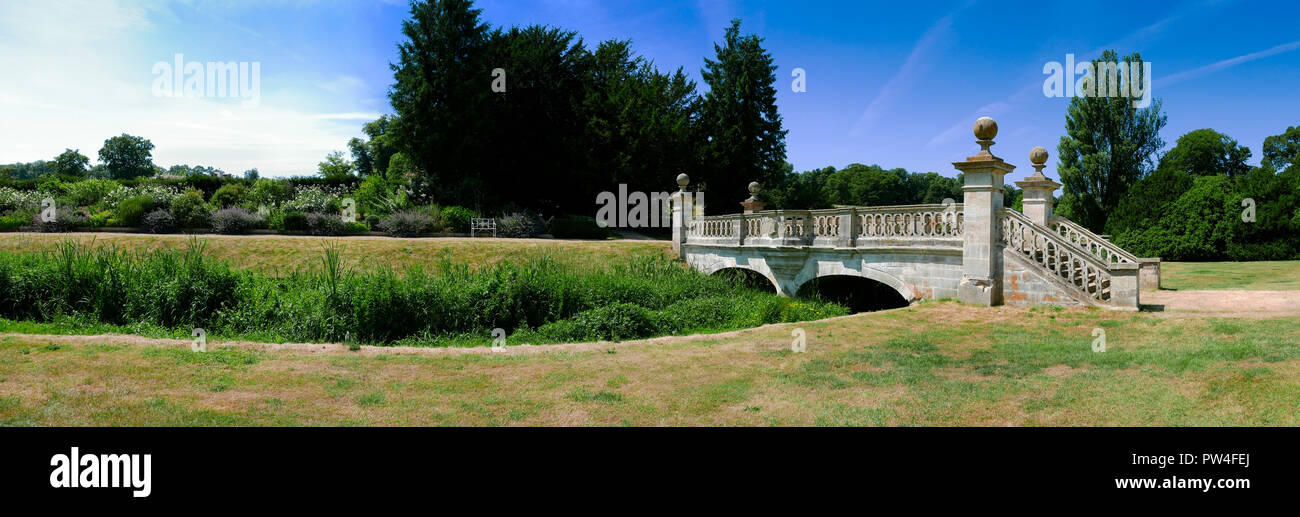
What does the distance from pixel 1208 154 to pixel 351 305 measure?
2595 inches

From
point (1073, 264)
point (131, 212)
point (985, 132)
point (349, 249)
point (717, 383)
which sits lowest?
point (717, 383)

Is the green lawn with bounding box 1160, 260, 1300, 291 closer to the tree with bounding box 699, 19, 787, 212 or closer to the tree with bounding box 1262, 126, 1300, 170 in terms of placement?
the tree with bounding box 699, 19, 787, 212

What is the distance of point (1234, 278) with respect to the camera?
16797 mm

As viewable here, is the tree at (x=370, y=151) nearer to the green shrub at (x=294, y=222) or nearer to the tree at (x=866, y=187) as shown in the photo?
the green shrub at (x=294, y=222)

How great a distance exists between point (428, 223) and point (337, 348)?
17.2 meters

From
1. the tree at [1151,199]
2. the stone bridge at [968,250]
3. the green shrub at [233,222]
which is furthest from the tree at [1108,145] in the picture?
the green shrub at [233,222]

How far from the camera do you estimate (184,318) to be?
1133 centimetres

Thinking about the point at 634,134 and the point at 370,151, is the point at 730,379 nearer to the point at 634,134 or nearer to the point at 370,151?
the point at 634,134

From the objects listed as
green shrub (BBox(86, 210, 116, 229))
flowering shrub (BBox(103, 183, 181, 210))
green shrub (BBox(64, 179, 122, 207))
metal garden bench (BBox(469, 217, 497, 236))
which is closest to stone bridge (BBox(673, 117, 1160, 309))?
metal garden bench (BBox(469, 217, 497, 236))

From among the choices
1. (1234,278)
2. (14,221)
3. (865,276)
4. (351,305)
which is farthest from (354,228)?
(1234,278)

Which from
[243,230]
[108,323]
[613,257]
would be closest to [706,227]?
[613,257]

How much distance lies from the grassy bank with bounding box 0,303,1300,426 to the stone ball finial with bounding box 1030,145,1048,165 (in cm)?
639

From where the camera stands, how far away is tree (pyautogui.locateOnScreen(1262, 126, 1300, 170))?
57875mm

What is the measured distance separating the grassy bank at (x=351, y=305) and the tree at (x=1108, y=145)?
99.4ft
